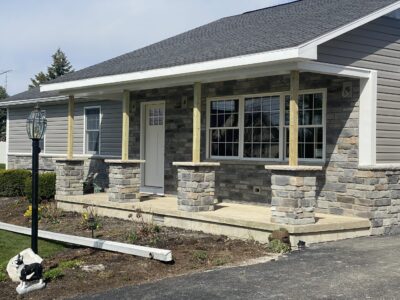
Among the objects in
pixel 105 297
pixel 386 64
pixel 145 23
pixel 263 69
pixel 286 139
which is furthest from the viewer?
pixel 145 23

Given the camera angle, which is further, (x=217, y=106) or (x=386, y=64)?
(x=217, y=106)

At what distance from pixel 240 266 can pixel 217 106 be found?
6.04 meters

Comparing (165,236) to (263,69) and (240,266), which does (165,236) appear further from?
(263,69)

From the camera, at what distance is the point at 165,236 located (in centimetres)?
975

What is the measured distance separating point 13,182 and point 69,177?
Answer: 4.04 meters

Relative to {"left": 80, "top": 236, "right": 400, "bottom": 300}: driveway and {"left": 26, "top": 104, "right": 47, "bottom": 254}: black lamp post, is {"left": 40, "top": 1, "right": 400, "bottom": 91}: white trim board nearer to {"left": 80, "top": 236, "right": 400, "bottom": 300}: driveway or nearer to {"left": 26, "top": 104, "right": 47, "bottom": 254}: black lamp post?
{"left": 80, "top": 236, "right": 400, "bottom": 300}: driveway

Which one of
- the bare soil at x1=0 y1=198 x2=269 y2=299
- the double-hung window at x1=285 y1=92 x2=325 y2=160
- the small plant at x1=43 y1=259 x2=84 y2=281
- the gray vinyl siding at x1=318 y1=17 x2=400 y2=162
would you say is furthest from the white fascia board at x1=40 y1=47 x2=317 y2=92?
the small plant at x1=43 y1=259 x2=84 y2=281

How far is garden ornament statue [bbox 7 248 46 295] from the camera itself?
20.8ft

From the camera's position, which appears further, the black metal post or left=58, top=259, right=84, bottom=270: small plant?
left=58, top=259, right=84, bottom=270: small plant

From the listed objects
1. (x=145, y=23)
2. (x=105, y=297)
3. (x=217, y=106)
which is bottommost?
(x=105, y=297)

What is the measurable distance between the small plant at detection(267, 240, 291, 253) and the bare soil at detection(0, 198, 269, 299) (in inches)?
5.4

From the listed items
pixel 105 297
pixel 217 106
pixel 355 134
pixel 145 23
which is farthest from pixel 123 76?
pixel 145 23

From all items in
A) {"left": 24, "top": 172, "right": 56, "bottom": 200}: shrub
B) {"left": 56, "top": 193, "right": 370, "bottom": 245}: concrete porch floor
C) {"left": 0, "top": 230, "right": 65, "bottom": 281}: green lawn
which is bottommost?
{"left": 0, "top": 230, "right": 65, "bottom": 281}: green lawn

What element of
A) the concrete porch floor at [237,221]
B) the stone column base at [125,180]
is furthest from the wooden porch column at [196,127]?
the stone column base at [125,180]
